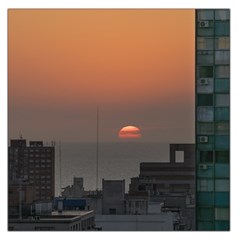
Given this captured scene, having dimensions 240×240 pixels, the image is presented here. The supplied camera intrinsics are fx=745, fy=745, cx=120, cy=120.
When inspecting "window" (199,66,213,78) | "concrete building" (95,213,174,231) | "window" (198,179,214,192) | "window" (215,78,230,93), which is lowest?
"concrete building" (95,213,174,231)

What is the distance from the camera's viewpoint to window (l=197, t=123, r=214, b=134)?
3.49 meters

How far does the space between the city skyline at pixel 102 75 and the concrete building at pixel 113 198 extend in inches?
19.9

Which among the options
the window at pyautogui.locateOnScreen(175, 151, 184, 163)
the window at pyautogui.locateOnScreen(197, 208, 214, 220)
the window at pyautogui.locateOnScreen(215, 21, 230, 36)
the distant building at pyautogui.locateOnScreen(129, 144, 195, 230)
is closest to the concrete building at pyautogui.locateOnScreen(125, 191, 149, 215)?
the distant building at pyautogui.locateOnScreen(129, 144, 195, 230)

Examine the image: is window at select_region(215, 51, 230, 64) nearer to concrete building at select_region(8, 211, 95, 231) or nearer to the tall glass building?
the tall glass building

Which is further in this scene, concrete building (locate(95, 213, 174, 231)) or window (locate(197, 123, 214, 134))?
concrete building (locate(95, 213, 174, 231))

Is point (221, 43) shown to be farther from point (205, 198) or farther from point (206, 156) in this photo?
point (205, 198)

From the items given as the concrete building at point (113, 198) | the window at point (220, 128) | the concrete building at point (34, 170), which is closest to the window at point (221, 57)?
the window at point (220, 128)

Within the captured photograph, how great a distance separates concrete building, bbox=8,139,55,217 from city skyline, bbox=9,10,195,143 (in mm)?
148

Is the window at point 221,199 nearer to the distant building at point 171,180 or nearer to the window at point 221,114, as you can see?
the window at point 221,114

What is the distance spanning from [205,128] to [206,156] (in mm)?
156

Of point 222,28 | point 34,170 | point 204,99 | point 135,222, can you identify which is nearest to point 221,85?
point 204,99

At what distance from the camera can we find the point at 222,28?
3477 mm

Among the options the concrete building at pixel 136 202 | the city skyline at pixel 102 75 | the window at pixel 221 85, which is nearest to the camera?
the window at pixel 221 85

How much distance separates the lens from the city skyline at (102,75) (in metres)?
5.74
